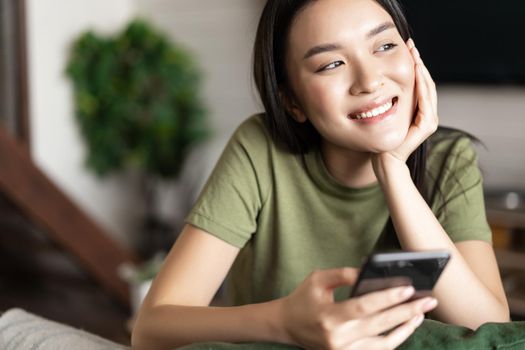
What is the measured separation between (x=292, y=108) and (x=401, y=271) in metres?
0.62

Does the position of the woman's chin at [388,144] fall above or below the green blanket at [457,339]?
above

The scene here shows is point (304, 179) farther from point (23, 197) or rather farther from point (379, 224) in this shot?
point (23, 197)

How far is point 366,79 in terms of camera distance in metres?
1.23

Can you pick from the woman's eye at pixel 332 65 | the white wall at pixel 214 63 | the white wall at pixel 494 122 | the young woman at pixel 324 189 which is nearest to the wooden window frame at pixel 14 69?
the white wall at pixel 214 63

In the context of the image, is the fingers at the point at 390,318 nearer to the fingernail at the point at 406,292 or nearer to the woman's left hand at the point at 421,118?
the fingernail at the point at 406,292

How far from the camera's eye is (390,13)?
1.32 meters

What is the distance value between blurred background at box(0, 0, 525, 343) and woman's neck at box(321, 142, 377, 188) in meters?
1.86

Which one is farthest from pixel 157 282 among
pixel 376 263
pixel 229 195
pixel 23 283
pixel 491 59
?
pixel 23 283

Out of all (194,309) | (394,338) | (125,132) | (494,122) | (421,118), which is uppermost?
(421,118)

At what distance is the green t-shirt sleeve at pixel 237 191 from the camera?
52.0 inches

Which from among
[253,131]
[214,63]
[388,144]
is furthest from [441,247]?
[214,63]

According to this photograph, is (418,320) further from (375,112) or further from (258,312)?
(375,112)

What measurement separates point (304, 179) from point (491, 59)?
217cm

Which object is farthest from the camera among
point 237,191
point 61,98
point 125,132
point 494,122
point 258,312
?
point 125,132
